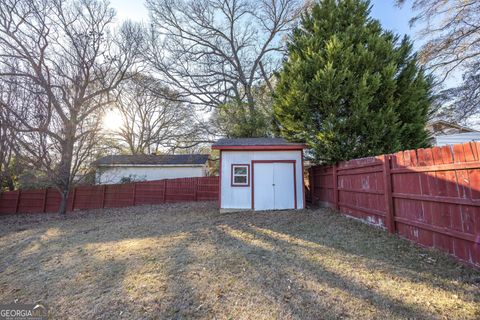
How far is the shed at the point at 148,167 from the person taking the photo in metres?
16.4

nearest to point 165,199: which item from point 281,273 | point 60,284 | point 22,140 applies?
point 22,140

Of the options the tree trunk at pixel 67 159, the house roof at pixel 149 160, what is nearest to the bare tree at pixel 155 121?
the house roof at pixel 149 160

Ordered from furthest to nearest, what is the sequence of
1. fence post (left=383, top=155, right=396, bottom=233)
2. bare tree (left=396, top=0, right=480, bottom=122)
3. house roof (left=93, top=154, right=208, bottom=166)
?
house roof (left=93, top=154, right=208, bottom=166), bare tree (left=396, top=0, right=480, bottom=122), fence post (left=383, top=155, right=396, bottom=233)

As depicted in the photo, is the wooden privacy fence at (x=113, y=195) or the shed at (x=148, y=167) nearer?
the wooden privacy fence at (x=113, y=195)

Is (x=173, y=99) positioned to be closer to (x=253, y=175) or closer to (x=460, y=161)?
(x=253, y=175)

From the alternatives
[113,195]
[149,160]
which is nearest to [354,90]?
[113,195]

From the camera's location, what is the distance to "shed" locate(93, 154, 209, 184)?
16359 mm

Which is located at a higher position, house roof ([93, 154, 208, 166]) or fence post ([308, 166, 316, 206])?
house roof ([93, 154, 208, 166])

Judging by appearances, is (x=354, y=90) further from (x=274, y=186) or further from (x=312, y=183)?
(x=312, y=183)

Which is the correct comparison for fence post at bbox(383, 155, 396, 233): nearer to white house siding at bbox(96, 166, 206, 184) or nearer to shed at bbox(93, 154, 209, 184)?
shed at bbox(93, 154, 209, 184)

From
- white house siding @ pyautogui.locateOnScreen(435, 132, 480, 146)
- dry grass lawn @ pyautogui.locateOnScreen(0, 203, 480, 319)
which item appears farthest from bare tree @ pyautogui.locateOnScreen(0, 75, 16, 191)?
white house siding @ pyautogui.locateOnScreen(435, 132, 480, 146)

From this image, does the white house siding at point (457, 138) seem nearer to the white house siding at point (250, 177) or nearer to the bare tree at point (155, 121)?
the white house siding at point (250, 177)

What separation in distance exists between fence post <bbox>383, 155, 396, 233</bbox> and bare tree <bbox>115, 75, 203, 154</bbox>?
1311 centimetres

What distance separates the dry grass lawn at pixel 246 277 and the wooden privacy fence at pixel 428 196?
11.3 inches
